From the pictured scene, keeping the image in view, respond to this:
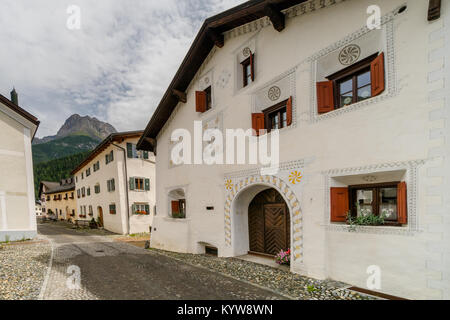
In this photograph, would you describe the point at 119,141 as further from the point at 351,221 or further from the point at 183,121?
the point at 351,221

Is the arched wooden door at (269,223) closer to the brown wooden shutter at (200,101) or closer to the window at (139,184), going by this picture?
the brown wooden shutter at (200,101)

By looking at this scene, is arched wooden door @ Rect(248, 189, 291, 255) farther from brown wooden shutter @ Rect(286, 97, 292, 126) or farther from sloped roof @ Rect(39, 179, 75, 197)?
sloped roof @ Rect(39, 179, 75, 197)

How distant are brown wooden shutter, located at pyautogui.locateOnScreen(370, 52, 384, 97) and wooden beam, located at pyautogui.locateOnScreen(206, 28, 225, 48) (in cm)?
635

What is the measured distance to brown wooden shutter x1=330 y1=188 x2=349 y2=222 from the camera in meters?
6.05

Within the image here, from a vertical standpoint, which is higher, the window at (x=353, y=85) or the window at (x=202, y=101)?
the window at (x=202, y=101)

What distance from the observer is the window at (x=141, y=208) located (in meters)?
19.9

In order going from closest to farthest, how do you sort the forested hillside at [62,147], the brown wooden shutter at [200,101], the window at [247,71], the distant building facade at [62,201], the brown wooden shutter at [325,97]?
the brown wooden shutter at [325,97], the window at [247,71], the brown wooden shutter at [200,101], the distant building facade at [62,201], the forested hillside at [62,147]

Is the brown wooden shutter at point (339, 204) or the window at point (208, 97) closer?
the brown wooden shutter at point (339, 204)

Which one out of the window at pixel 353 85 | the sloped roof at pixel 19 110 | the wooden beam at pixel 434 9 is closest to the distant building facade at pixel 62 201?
the sloped roof at pixel 19 110

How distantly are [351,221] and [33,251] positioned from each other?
13.8m

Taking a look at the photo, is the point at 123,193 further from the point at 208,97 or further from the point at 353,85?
the point at 353,85

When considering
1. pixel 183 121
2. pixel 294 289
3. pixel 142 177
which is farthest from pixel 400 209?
pixel 142 177

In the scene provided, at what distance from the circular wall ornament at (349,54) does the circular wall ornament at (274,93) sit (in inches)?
80.3

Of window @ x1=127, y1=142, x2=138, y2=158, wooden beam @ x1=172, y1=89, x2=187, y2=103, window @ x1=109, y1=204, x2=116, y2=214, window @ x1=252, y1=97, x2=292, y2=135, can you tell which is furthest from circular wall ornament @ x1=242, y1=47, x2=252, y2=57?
window @ x1=109, y1=204, x2=116, y2=214
